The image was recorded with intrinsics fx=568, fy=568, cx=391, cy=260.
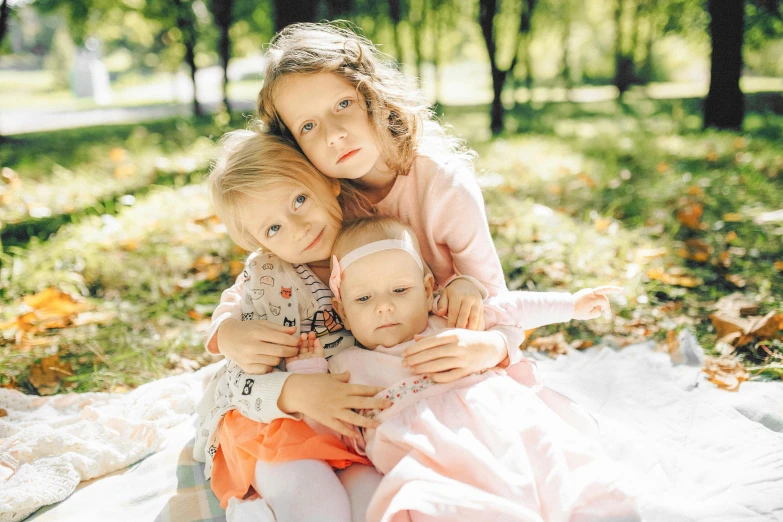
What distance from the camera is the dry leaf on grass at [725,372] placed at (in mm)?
2174

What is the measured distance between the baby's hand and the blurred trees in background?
157 centimetres

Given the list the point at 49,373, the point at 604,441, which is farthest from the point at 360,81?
the point at 49,373

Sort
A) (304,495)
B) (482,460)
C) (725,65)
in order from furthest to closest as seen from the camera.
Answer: (725,65), (304,495), (482,460)

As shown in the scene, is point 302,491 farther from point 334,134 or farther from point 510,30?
point 510,30

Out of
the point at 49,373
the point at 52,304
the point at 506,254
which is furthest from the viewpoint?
the point at 506,254

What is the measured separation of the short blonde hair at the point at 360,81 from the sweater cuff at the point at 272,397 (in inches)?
34.1

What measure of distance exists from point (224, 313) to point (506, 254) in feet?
6.44

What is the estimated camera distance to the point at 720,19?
772 centimetres

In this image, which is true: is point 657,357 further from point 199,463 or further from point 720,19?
point 720,19

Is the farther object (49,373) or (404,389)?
(49,373)

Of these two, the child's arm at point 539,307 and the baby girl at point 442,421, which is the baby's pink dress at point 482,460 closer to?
the baby girl at point 442,421

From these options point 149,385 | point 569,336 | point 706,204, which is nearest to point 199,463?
point 149,385

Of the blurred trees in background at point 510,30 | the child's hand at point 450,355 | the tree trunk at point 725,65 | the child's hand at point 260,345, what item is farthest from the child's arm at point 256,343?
the tree trunk at point 725,65

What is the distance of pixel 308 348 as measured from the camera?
1.82 metres
